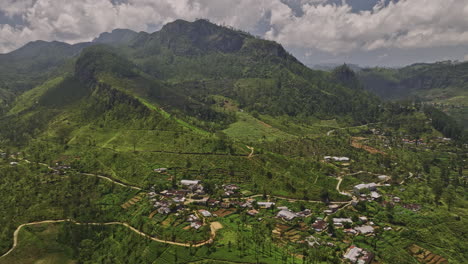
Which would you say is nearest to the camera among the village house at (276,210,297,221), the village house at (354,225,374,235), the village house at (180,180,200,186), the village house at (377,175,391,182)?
the village house at (354,225,374,235)

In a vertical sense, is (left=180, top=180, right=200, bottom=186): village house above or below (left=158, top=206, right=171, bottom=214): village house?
above

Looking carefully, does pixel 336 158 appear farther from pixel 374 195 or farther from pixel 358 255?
pixel 358 255

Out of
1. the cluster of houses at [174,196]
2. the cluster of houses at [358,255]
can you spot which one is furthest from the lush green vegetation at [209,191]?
the cluster of houses at [358,255]

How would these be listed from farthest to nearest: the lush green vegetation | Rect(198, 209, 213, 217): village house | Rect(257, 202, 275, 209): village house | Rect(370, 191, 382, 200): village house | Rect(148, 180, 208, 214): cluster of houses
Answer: Rect(370, 191, 382, 200): village house → Rect(257, 202, 275, 209): village house → Rect(148, 180, 208, 214): cluster of houses → Rect(198, 209, 213, 217): village house → the lush green vegetation

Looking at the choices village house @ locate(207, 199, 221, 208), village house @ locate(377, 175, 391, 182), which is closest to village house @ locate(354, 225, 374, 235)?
village house @ locate(207, 199, 221, 208)

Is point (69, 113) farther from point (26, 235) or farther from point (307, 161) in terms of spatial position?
point (307, 161)

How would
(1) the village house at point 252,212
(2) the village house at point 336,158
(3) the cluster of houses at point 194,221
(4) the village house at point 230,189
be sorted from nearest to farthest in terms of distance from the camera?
1. (3) the cluster of houses at point 194,221
2. (1) the village house at point 252,212
3. (4) the village house at point 230,189
4. (2) the village house at point 336,158

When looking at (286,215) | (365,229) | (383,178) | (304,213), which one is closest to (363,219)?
(365,229)

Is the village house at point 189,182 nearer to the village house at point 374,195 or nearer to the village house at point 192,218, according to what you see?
the village house at point 192,218

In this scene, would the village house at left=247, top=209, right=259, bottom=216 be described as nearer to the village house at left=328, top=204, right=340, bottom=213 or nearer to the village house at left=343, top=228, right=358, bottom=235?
the village house at left=328, top=204, right=340, bottom=213
